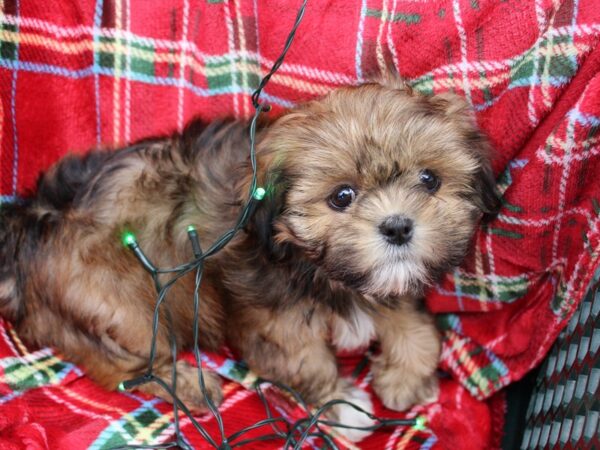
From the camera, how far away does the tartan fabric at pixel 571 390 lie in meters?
2.05

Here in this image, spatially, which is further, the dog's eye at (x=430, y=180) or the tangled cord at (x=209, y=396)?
the tangled cord at (x=209, y=396)

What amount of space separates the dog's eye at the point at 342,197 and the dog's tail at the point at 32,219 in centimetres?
102

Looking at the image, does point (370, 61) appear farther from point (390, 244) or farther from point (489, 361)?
point (489, 361)

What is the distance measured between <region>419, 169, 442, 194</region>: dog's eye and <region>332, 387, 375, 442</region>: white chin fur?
0.97 meters

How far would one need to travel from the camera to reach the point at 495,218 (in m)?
2.41

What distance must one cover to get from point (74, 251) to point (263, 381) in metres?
0.84

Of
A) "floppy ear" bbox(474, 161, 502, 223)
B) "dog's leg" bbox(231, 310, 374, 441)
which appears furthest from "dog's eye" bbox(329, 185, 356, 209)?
"dog's leg" bbox(231, 310, 374, 441)

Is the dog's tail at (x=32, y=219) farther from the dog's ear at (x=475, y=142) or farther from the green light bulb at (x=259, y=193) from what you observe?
the dog's ear at (x=475, y=142)

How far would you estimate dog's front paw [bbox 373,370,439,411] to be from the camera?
260cm

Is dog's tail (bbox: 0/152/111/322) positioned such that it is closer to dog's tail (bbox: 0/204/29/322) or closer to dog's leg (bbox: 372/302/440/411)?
dog's tail (bbox: 0/204/29/322)

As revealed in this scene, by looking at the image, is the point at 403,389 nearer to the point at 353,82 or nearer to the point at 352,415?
the point at 352,415

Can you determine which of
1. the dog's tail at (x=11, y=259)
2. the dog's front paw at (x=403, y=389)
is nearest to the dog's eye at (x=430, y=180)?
the dog's front paw at (x=403, y=389)

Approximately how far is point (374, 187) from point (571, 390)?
3.12 ft

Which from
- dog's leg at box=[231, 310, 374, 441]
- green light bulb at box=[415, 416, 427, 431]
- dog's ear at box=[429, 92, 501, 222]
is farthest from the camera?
green light bulb at box=[415, 416, 427, 431]
